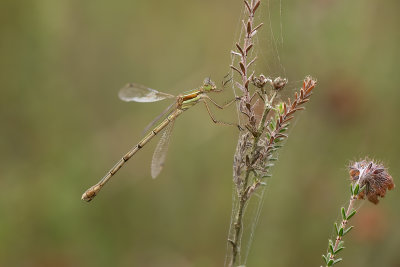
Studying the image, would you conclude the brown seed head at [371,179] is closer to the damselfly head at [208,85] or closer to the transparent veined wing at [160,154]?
the damselfly head at [208,85]

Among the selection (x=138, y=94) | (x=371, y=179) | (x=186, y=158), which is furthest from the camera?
(x=186, y=158)

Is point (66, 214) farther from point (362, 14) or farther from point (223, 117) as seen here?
point (362, 14)

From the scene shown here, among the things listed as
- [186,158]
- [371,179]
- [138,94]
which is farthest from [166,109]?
[186,158]

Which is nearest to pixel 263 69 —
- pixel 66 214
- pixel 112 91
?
pixel 66 214

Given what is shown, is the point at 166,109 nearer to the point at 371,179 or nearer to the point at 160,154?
the point at 160,154

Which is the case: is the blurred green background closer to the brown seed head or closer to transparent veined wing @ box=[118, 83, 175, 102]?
transparent veined wing @ box=[118, 83, 175, 102]

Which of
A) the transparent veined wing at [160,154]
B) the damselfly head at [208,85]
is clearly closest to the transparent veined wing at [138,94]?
the transparent veined wing at [160,154]
